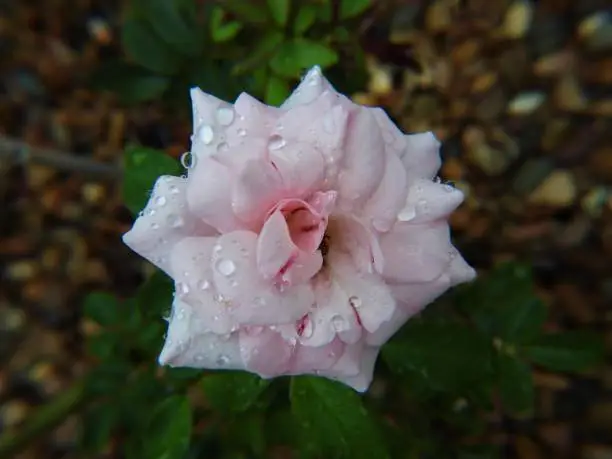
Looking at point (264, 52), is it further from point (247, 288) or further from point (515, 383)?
point (515, 383)

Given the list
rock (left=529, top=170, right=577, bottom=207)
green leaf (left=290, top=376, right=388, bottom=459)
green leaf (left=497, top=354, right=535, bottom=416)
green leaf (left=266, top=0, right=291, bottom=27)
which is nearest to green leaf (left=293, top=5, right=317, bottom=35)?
green leaf (left=266, top=0, right=291, bottom=27)

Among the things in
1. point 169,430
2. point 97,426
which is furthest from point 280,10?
point 97,426

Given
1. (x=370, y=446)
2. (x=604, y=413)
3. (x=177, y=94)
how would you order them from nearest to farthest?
1. (x=370, y=446)
2. (x=177, y=94)
3. (x=604, y=413)

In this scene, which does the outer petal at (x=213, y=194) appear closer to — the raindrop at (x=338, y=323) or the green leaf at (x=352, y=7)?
the raindrop at (x=338, y=323)

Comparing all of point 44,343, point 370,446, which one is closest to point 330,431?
point 370,446

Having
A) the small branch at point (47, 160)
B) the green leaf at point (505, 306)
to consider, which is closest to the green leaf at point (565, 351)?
the green leaf at point (505, 306)

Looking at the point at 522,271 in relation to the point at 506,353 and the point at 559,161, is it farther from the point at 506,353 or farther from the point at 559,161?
the point at 559,161
